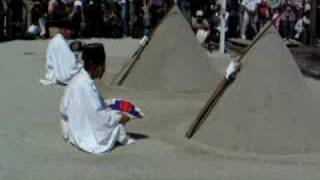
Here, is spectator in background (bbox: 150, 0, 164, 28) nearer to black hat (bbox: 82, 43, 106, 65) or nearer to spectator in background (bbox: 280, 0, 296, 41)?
spectator in background (bbox: 280, 0, 296, 41)

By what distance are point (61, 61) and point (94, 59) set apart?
7.30 m

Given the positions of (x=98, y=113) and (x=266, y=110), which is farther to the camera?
(x=266, y=110)

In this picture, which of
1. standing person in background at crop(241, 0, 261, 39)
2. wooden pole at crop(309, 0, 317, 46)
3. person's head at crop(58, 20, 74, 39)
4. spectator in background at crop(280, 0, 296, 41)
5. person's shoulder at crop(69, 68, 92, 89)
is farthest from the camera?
spectator in background at crop(280, 0, 296, 41)

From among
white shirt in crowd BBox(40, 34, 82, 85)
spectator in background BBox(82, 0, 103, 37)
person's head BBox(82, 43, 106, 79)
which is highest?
person's head BBox(82, 43, 106, 79)

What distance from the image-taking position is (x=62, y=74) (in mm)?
17703

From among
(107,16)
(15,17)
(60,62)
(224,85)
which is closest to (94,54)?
(224,85)

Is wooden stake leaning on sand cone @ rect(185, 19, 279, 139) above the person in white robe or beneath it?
above

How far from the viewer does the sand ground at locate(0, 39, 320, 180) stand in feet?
31.4

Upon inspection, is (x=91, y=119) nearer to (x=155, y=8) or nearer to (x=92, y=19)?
(x=155, y=8)

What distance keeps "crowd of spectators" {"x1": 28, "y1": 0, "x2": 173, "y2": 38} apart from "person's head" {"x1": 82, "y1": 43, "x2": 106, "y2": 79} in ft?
63.7

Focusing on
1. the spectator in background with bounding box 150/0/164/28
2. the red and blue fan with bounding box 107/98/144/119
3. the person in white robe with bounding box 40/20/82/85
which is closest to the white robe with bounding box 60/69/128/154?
the red and blue fan with bounding box 107/98/144/119

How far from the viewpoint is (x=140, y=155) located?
34.7ft

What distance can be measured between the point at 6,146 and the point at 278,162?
3.18 meters

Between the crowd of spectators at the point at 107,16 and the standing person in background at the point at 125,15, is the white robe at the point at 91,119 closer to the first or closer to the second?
the crowd of spectators at the point at 107,16
